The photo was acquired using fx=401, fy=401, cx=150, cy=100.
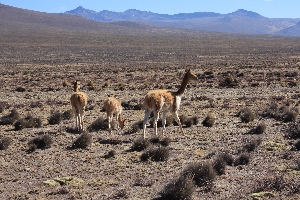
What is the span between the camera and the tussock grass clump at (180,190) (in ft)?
24.7

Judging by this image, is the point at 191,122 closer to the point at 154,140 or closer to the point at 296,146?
the point at 154,140

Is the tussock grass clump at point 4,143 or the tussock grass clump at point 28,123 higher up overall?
the tussock grass clump at point 4,143

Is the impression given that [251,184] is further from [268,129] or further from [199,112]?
[199,112]

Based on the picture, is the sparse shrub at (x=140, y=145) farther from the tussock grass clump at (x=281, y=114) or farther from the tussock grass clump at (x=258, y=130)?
the tussock grass clump at (x=281, y=114)

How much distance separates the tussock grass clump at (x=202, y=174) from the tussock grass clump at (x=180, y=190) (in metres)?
0.52

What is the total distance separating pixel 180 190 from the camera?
7.51 m

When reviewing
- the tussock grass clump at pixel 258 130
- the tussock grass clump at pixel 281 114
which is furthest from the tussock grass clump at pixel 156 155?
the tussock grass clump at pixel 281 114

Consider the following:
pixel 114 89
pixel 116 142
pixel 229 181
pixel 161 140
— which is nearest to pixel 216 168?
pixel 229 181

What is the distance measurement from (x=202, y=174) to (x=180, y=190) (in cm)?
110

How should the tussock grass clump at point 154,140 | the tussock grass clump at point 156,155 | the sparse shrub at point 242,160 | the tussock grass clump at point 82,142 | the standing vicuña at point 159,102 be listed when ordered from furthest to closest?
the standing vicuña at point 159,102 → the tussock grass clump at point 154,140 → the tussock grass clump at point 82,142 → the tussock grass clump at point 156,155 → the sparse shrub at point 242,160

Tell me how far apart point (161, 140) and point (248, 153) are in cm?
278

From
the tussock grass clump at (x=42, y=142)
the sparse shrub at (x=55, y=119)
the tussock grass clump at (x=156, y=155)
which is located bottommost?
the sparse shrub at (x=55, y=119)

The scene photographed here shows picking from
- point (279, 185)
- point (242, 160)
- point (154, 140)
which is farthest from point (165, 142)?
point (279, 185)

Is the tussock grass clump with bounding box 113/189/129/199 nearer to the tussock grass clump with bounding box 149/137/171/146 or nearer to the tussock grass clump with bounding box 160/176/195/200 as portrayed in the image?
the tussock grass clump with bounding box 160/176/195/200
